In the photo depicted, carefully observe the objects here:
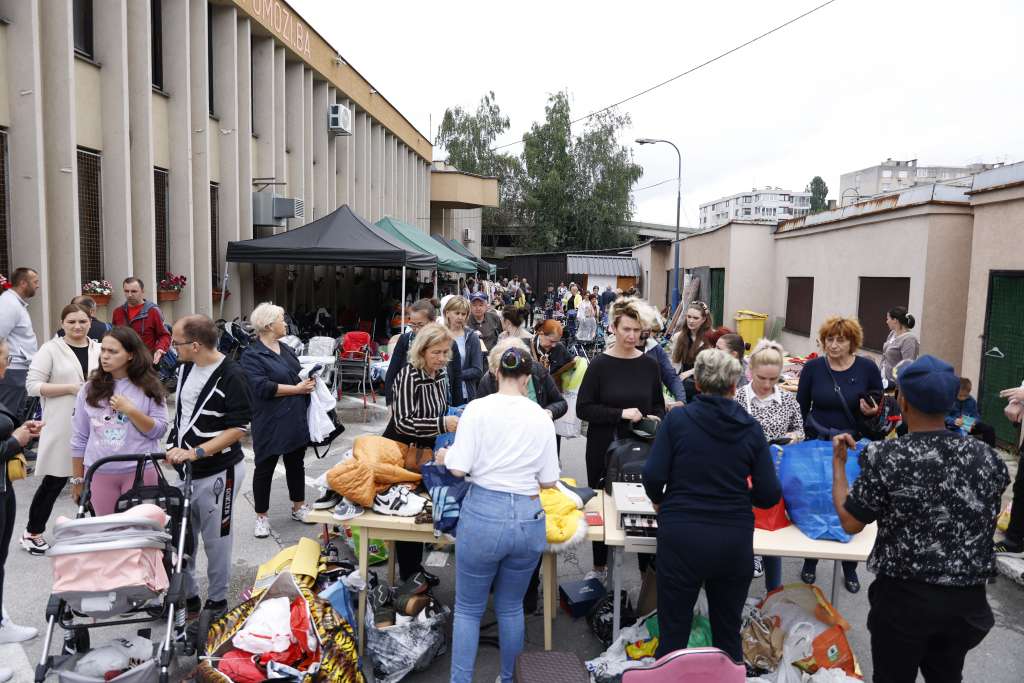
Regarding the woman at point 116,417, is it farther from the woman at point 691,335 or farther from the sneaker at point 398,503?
the woman at point 691,335

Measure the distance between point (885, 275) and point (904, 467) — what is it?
32.4 ft

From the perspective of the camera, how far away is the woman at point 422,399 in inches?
168

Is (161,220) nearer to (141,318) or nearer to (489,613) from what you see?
(141,318)

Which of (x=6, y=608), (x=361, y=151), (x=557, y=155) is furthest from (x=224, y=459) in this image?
(x=557, y=155)

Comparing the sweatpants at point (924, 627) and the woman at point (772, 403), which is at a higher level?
the woman at point (772, 403)

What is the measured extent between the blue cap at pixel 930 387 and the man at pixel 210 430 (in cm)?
323

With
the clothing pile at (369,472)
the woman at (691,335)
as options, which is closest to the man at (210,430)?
the clothing pile at (369,472)

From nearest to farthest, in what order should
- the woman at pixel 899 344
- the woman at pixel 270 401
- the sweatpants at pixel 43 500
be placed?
the sweatpants at pixel 43 500 → the woman at pixel 270 401 → the woman at pixel 899 344

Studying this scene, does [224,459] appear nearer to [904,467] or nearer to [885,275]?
[904,467]

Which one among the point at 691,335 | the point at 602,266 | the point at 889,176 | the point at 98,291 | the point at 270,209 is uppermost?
the point at 889,176

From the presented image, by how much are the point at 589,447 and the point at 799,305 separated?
12376mm

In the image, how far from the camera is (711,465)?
2.93 m

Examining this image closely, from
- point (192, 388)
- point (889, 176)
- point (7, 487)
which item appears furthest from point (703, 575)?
point (889, 176)

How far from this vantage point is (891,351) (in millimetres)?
8203
